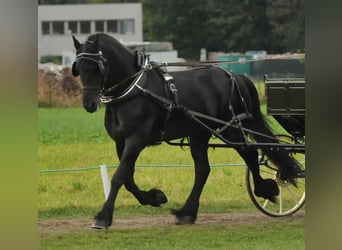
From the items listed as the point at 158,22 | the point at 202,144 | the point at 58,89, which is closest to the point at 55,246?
the point at 202,144

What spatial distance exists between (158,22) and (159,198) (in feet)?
141

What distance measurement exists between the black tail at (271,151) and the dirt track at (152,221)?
43 centimetres

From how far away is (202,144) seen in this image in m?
7.72

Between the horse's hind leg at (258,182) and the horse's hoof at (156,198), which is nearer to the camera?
the horse's hoof at (156,198)

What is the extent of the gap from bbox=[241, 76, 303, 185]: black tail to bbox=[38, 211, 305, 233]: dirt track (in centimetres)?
43

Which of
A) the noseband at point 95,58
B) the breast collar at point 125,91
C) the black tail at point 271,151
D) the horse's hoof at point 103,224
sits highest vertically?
the noseband at point 95,58

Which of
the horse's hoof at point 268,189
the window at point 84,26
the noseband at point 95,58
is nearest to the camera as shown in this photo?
the noseband at point 95,58

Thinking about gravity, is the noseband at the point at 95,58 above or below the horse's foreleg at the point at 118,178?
above

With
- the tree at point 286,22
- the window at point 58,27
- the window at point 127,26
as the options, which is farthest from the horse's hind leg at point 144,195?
the window at point 58,27

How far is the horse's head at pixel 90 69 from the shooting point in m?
6.47

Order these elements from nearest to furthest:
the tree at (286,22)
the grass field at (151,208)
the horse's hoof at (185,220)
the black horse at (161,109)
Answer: the grass field at (151,208), the black horse at (161,109), the horse's hoof at (185,220), the tree at (286,22)

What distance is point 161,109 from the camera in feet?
23.0

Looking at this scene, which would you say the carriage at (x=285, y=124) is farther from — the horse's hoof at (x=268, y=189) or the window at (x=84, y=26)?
the window at (x=84, y=26)

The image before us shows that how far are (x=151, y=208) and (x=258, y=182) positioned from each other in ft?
3.94
